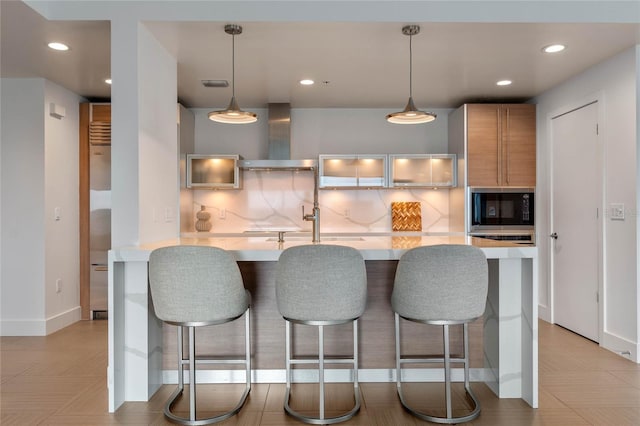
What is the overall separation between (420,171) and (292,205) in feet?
5.35

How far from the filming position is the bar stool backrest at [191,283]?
6.98 ft

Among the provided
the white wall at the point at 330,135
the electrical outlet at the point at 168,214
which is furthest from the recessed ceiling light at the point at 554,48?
the electrical outlet at the point at 168,214

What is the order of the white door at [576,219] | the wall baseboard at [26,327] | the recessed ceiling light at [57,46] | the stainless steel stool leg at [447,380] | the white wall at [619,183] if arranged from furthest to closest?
the wall baseboard at [26,327] → the white door at [576,219] → the white wall at [619,183] → the recessed ceiling light at [57,46] → the stainless steel stool leg at [447,380]

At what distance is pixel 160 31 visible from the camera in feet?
9.50

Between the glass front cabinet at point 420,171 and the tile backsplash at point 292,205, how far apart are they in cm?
37

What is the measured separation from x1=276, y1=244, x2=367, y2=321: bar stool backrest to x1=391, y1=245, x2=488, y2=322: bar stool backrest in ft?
1.04

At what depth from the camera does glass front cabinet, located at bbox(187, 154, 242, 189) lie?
4.88 meters

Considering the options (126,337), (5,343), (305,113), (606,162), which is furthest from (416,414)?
(305,113)

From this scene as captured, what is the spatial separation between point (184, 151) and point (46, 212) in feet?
4.94

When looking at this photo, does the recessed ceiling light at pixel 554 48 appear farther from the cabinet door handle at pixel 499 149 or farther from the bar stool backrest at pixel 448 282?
the bar stool backrest at pixel 448 282

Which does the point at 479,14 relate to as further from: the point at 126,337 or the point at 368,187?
the point at 126,337

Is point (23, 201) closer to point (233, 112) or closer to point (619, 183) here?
point (233, 112)

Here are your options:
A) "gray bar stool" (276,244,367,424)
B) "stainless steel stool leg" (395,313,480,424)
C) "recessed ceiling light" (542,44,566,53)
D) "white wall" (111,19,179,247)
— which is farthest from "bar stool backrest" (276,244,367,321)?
"recessed ceiling light" (542,44,566,53)

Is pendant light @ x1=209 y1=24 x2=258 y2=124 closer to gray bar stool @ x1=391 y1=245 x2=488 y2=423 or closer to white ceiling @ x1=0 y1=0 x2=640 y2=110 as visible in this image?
white ceiling @ x1=0 y1=0 x2=640 y2=110
